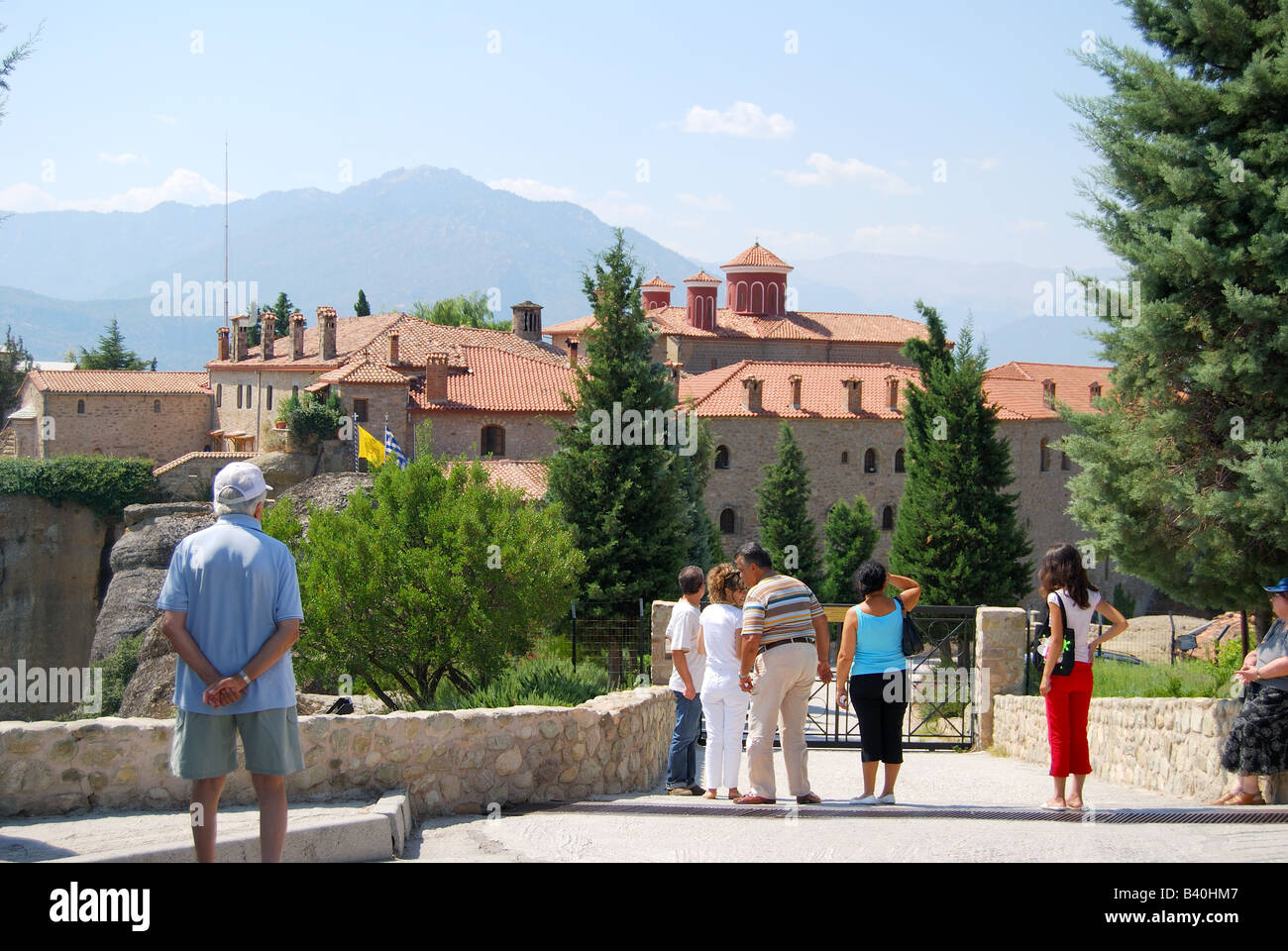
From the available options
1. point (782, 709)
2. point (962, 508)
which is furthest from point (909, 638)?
point (962, 508)

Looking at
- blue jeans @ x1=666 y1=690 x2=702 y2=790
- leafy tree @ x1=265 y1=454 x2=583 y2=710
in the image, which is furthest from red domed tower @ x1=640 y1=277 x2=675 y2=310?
blue jeans @ x1=666 y1=690 x2=702 y2=790

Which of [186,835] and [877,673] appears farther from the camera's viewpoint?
[877,673]

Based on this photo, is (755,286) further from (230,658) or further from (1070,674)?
(230,658)

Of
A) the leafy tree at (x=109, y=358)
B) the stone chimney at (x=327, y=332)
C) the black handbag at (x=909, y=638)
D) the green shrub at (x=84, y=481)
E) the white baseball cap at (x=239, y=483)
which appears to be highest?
the leafy tree at (x=109, y=358)

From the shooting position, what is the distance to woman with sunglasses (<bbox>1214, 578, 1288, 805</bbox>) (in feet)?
23.8

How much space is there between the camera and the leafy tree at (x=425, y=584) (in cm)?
A: 1488

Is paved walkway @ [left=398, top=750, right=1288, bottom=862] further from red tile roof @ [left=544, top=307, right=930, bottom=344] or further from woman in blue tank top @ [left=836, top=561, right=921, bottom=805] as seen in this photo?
red tile roof @ [left=544, top=307, right=930, bottom=344]

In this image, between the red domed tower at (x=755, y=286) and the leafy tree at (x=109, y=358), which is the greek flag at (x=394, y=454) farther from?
the leafy tree at (x=109, y=358)

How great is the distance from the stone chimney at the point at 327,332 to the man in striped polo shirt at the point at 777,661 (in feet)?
172

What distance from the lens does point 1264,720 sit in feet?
24.0

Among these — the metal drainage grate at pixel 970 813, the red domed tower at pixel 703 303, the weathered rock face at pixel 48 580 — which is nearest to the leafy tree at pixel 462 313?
the red domed tower at pixel 703 303

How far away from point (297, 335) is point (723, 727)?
56.5 m
